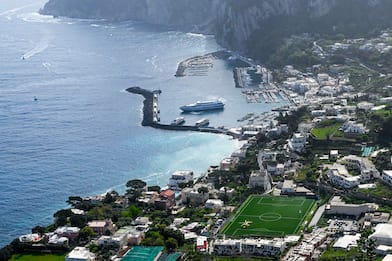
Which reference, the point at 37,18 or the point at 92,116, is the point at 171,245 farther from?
the point at 37,18

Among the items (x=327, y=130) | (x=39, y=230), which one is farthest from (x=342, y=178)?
(x=39, y=230)

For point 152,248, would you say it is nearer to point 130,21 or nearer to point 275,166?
point 275,166

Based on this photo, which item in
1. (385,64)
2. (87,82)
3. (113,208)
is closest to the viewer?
(113,208)

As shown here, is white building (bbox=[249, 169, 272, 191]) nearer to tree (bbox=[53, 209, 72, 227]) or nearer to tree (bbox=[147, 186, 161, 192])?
tree (bbox=[147, 186, 161, 192])

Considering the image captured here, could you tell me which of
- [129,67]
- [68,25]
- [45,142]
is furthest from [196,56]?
[68,25]

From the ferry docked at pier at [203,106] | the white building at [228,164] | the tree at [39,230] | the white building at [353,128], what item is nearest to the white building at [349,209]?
the white building at [228,164]

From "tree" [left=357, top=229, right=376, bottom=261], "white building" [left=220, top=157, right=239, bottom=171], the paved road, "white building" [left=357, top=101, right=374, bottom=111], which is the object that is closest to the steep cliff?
"white building" [left=357, top=101, right=374, bottom=111]
